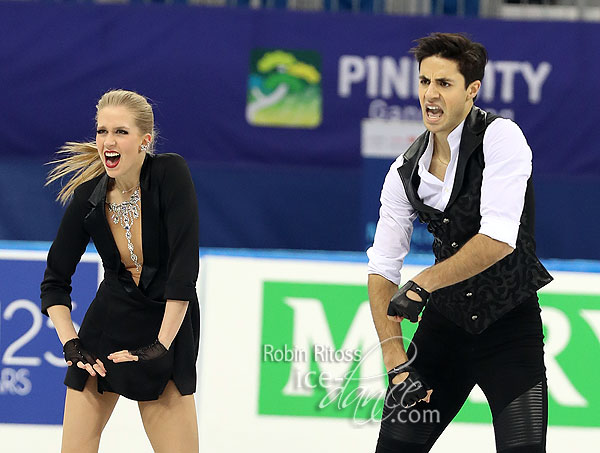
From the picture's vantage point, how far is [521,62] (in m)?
7.91

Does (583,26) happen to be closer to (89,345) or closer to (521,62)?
(521,62)

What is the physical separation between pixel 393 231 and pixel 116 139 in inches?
36.5

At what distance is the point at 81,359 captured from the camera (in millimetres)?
3035

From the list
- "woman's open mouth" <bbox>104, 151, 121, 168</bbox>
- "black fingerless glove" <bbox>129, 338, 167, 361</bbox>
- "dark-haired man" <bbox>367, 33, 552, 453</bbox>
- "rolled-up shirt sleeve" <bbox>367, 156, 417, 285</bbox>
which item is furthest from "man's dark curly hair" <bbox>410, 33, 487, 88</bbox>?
"black fingerless glove" <bbox>129, 338, 167, 361</bbox>

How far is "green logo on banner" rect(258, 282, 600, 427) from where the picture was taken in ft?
15.5

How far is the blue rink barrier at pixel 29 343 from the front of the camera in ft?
15.4

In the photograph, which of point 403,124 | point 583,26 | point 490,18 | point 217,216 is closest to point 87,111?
point 217,216

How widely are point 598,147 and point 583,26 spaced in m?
0.98

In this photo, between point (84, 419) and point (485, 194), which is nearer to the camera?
point (485, 194)

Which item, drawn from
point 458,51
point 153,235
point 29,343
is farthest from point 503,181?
point 29,343

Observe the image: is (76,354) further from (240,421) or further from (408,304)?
(240,421)

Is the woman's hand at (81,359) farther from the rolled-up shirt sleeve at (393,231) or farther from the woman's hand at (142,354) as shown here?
the rolled-up shirt sleeve at (393,231)

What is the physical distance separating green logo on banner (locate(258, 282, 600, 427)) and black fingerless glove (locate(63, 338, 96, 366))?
177cm

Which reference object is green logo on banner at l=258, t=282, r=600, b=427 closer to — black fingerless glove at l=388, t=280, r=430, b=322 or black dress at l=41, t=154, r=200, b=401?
black dress at l=41, t=154, r=200, b=401
